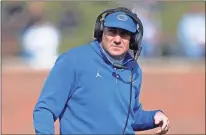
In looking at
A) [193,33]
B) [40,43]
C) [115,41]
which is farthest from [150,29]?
[115,41]

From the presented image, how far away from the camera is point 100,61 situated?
4902mm

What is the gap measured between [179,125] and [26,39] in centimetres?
493

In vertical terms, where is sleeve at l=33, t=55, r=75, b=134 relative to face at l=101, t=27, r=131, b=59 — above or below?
below

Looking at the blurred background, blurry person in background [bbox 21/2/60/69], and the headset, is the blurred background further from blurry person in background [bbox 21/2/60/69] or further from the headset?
the headset

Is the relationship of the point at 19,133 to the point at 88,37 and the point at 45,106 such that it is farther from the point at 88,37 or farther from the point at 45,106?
the point at 45,106

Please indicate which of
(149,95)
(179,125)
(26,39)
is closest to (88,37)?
(26,39)

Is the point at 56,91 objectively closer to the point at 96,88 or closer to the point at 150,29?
the point at 96,88

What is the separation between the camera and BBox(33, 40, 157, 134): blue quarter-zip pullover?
15.5 ft

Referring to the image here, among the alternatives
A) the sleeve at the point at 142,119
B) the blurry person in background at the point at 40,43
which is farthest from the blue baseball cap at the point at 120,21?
the blurry person in background at the point at 40,43

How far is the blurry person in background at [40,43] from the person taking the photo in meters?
16.4

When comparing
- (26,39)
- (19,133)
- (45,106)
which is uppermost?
(45,106)

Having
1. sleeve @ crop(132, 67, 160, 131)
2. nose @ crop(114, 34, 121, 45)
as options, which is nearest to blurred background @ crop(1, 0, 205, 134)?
sleeve @ crop(132, 67, 160, 131)

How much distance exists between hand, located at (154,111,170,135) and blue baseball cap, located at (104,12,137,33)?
608 mm

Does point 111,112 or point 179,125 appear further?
point 179,125
